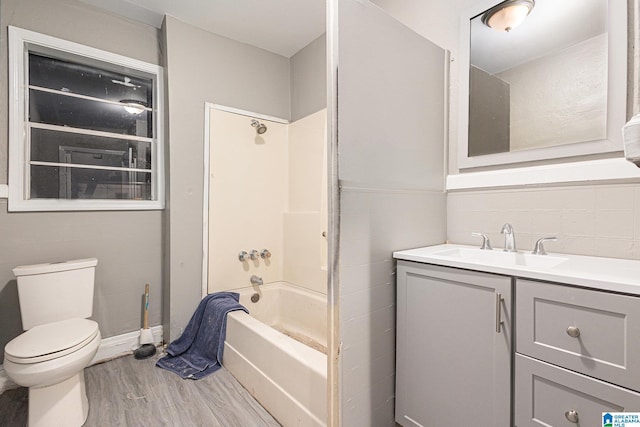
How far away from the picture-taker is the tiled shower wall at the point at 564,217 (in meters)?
1.17

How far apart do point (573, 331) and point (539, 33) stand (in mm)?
1356

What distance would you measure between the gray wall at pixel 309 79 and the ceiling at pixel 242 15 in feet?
0.40

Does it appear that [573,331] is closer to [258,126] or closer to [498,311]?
[498,311]

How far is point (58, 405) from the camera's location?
1.43 metres

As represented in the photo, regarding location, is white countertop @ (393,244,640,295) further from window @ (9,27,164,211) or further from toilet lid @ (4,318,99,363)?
window @ (9,27,164,211)

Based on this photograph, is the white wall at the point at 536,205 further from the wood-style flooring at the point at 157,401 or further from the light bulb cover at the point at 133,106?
the light bulb cover at the point at 133,106

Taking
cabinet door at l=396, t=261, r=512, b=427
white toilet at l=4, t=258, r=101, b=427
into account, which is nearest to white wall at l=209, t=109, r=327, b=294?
white toilet at l=4, t=258, r=101, b=427

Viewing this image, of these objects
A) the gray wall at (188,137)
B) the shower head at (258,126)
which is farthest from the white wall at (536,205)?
the gray wall at (188,137)

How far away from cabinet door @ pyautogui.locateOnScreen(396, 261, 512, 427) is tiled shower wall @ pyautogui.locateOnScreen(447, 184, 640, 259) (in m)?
0.56

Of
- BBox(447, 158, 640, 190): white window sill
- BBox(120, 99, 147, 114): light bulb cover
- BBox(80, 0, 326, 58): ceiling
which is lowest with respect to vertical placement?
BBox(447, 158, 640, 190): white window sill

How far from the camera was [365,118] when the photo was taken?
126 centimetres

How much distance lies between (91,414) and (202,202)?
4.84ft

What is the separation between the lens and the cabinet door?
1018mm

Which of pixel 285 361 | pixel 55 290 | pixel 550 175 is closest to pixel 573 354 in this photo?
pixel 550 175
